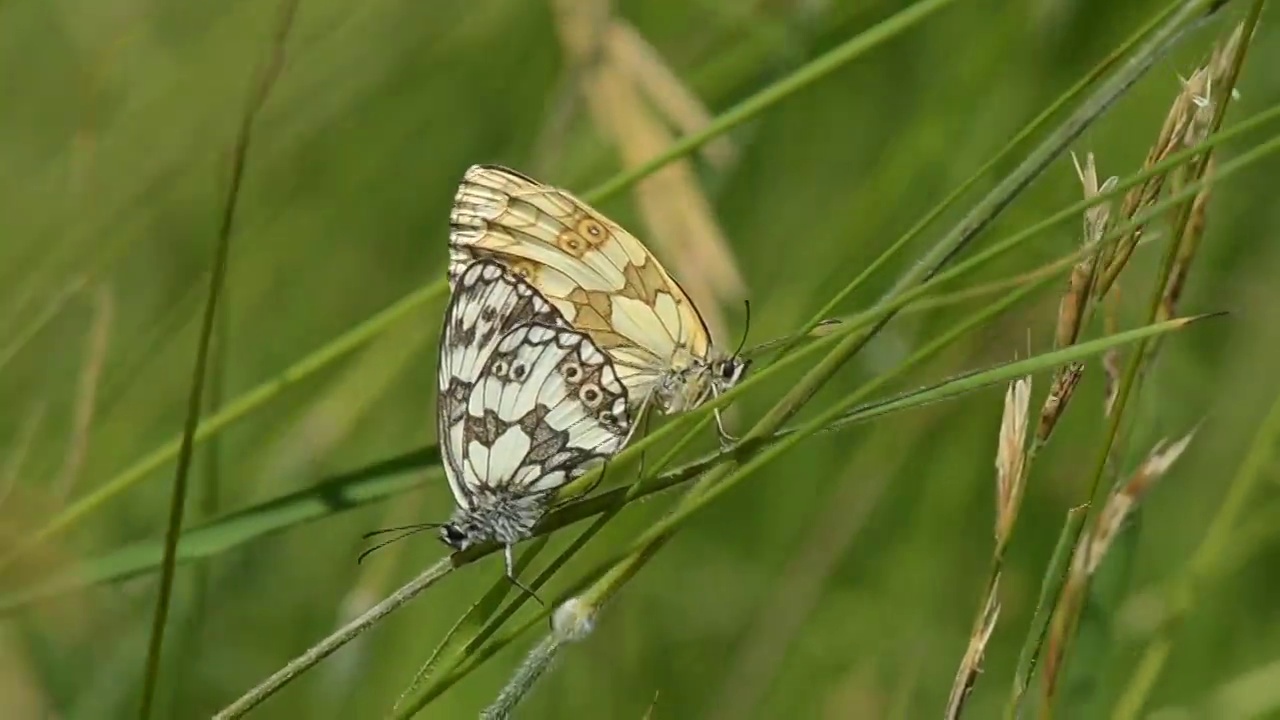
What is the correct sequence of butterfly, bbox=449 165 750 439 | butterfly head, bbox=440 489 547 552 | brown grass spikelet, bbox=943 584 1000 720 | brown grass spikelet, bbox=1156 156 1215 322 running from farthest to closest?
butterfly, bbox=449 165 750 439, butterfly head, bbox=440 489 547 552, brown grass spikelet, bbox=1156 156 1215 322, brown grass spikelet, bbox=943 584 1000 720

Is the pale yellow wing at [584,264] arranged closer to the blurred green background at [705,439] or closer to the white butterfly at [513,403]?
the blurred green background at [705,439]

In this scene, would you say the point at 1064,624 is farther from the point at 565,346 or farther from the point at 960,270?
the point at 565,346

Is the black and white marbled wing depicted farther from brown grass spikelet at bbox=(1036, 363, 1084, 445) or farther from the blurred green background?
brown grass spikelet at bbox=(1036, 363, 1084, 445)

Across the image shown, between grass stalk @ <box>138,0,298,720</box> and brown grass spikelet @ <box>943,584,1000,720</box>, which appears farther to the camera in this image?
brown grass spikelet @ <box>943,584,1000,720</box>

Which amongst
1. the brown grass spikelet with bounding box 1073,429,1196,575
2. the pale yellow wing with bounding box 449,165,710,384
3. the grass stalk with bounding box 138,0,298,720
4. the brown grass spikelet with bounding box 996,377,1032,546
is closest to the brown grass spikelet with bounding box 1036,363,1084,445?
the brown grass spikelet with bounding box 996,377,1032,546

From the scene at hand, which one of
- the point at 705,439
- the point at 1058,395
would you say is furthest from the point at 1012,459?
the point at 705,439

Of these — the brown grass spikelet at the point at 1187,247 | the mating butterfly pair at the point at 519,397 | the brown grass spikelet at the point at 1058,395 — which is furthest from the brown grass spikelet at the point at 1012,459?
the mating butterfly pair at the point at 519,397
